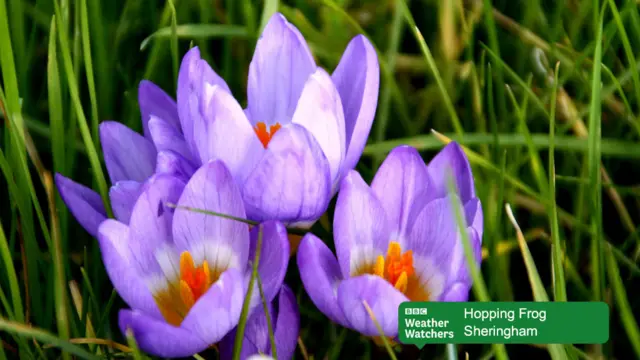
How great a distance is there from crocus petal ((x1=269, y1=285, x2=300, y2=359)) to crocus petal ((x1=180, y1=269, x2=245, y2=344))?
50mm

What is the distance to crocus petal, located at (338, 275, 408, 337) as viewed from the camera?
2.04 ft

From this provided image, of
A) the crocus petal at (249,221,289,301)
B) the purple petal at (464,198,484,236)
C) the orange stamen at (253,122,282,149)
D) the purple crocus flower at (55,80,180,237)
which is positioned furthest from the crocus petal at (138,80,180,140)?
the purple petal at (464,198,484,236)

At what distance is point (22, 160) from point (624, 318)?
1.99 feet

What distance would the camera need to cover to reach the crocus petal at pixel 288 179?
2.17ft

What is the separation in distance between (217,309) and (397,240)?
22 cm

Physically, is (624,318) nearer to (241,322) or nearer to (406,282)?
(406,282)

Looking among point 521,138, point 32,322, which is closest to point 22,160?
point 32,322

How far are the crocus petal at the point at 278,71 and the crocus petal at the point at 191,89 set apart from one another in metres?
0.06

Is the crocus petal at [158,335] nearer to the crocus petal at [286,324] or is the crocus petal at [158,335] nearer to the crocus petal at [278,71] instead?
the crocus petal at [286,324]

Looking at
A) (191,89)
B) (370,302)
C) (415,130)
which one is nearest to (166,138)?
(191,89)

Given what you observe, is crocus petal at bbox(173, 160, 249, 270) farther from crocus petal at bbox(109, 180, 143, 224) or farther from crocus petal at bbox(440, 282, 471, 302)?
crocus petal at bbox(440, 282, 471, 302)

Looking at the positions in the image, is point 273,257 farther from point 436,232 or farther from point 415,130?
point 415,130

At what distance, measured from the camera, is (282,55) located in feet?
2.66

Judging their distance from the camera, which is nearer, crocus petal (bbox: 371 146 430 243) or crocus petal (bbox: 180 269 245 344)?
crocus petal (bbox: 180 269 245 344)
